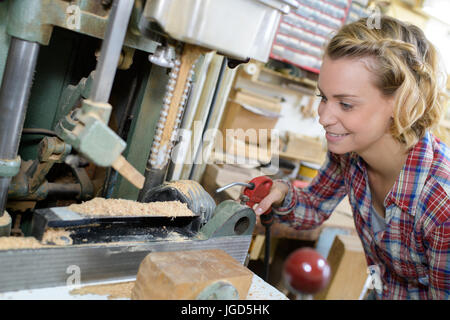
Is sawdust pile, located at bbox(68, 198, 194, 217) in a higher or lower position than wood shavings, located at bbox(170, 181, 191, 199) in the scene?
lower

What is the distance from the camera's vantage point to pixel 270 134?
2.53 metres

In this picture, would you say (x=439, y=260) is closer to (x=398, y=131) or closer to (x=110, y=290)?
(x=398, y=131)

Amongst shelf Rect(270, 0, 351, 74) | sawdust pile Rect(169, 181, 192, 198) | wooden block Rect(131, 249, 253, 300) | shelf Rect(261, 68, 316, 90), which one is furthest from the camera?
shelf Rect(261, 68, 316, 90)

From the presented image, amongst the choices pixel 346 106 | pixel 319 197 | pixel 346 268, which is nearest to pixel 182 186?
pixel 346 106

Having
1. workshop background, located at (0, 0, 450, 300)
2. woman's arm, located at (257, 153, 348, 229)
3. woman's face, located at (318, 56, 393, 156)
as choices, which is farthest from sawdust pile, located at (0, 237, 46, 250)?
woman's arm, located at (257, 153, 348, 229)

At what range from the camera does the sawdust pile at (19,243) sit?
61 cm

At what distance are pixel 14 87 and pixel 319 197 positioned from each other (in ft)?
3.75

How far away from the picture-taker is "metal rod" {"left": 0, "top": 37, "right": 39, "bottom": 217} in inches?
25.3

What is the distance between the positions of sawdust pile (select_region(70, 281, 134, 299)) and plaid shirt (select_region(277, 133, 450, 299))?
2.52ft

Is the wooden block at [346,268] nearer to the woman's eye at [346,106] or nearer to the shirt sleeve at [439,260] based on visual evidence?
the shirt sleeve at [439,260]

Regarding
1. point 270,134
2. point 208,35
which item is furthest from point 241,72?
point 208,35

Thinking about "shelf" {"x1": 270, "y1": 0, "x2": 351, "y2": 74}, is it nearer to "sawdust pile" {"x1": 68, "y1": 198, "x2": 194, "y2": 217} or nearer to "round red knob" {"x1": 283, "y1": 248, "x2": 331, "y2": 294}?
"round red knob" {"x1": 283, "y1": 248, "x2": 331, "y2": 294}

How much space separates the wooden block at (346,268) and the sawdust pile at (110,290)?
4.30 ft
